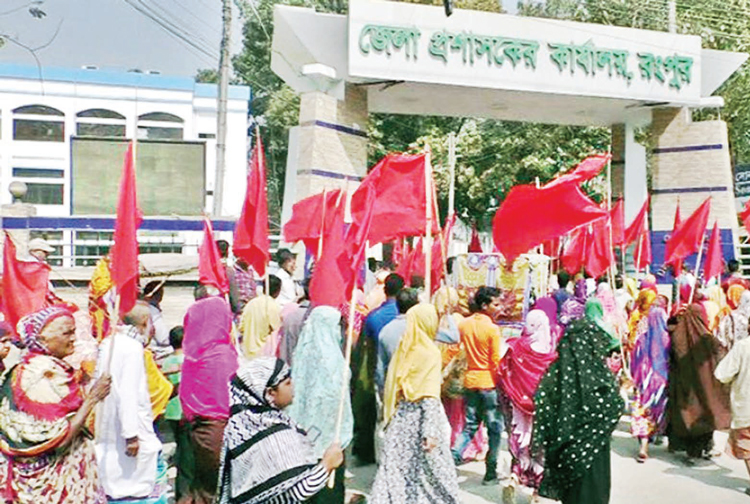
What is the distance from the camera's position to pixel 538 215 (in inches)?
298

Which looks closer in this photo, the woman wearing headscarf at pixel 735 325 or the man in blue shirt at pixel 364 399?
the man in blue shirt at pixel 364 399

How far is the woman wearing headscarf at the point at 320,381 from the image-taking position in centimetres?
573

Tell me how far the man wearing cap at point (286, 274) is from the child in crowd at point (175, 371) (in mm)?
1633

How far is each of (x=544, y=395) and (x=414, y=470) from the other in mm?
963

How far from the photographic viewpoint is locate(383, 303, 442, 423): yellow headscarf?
5.53m

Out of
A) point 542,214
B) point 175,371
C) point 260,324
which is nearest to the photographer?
point 175,371

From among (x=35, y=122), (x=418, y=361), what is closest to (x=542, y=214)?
(x=418, y=361)

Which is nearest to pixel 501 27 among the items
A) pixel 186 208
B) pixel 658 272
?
pixel 658 272

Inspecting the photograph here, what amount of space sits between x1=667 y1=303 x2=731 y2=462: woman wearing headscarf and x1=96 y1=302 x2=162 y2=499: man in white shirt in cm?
485

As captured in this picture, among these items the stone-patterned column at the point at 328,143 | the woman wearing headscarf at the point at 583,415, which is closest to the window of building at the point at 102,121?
the stone-patterned column at the point at 328,143

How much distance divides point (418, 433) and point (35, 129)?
38.4m

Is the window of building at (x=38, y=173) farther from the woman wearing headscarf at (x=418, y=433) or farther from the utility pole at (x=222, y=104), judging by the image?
the woman wearing headscarf at (x=418, y=433)

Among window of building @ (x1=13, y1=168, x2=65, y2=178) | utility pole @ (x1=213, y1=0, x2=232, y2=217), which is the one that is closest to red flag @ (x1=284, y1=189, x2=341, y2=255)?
utility pole @ (x1=213, y1=0, x2=232, y2=217)

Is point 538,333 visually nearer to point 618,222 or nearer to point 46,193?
point 618,222
